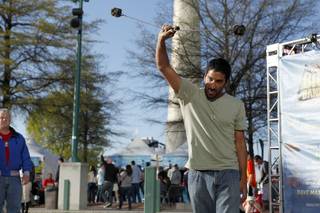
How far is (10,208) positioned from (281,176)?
6646 mm

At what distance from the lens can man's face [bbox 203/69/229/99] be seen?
355 cm

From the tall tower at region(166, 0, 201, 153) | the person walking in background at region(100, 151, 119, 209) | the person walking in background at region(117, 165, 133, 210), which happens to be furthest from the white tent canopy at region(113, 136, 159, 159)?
the person walking in background at region(117, 165, 133, 210)

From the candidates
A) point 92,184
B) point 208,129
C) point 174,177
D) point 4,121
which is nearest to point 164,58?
point 208,129

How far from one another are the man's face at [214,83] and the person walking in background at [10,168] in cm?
371

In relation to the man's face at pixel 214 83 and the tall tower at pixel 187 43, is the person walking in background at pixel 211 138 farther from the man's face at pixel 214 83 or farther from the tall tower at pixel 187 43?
the tall tower at pixel 187 43

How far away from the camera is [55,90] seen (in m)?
20.2

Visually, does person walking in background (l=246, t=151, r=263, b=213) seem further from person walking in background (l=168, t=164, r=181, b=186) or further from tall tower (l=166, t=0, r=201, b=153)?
tall tower (l=166, t=0, r=201, b=153)

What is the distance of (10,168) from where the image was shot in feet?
20.5

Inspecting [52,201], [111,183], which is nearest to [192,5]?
[111,183]

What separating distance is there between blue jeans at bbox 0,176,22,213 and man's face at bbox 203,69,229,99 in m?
3.83

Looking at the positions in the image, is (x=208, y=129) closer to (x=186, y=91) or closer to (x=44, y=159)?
(x=186, y=91)

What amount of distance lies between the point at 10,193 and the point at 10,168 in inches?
14.0

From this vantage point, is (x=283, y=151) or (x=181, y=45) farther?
(x=181, y=45)

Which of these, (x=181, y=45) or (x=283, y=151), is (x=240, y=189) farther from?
(x=181, y=45)
